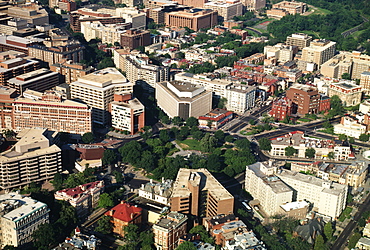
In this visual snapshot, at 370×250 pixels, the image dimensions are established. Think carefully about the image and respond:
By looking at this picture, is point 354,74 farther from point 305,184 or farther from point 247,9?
point 247,9

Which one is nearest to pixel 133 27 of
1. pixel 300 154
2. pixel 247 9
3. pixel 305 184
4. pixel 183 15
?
pixel 183 15

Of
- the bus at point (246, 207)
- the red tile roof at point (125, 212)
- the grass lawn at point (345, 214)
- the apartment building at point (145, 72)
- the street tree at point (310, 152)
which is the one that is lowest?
the grass lawn at point (345, 214)

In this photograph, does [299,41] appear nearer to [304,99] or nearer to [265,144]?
[304,99]

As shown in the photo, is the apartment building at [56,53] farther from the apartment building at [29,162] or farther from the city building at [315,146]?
the city building at [315,146]

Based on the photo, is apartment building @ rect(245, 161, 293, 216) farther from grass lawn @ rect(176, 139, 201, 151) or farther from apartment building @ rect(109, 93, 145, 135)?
apartment building @ rect(109, 93, 145, 135)

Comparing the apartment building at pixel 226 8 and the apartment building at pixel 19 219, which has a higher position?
the apartment building at pixel 226 8

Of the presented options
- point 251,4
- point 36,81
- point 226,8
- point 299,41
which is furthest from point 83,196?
point 251,4

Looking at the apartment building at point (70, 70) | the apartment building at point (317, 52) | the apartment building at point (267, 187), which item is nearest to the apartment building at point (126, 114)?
the apartment building at point (70, 70)
